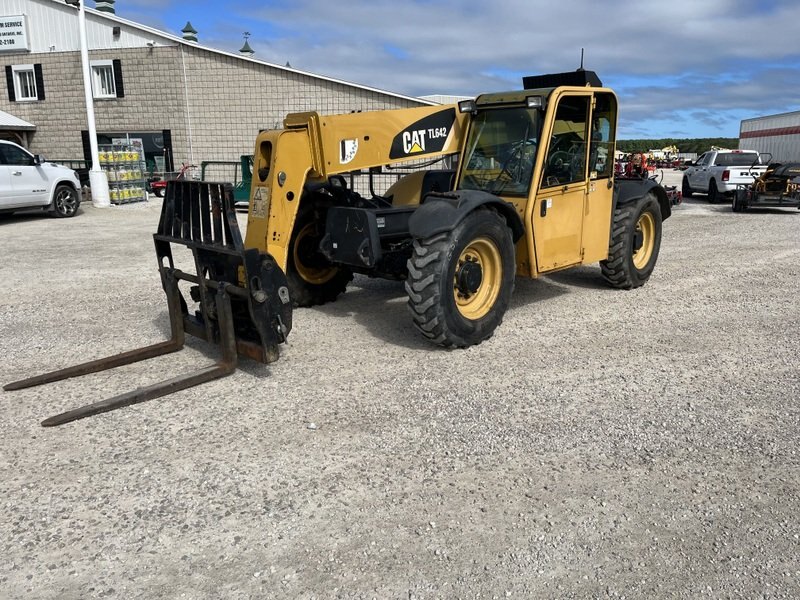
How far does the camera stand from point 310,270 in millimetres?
7090

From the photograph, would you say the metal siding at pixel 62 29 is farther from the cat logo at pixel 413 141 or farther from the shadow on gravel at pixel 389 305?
the cat logo at pixel 413 141

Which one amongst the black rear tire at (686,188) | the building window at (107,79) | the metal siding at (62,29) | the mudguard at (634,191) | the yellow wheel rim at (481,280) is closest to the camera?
the yellow wheel rim at (481,280)

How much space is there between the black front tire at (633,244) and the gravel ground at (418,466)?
1070mm

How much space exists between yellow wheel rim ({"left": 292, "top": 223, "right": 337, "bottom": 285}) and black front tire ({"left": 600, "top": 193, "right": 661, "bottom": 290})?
10.8ft

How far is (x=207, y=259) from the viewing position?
17.4ft

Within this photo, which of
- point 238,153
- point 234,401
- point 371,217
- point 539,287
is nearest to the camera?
point 234,401

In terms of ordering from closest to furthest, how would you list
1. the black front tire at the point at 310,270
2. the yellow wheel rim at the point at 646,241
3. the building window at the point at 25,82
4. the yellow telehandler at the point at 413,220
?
the yellow telehandler at the point at 413,220 → the black front tire at the point at 310,270 → the yellow wheel rim at the point at 646,241 → the building window at the point at 25,82

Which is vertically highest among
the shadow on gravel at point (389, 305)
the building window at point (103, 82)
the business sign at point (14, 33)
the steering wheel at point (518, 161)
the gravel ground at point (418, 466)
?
Answer: the business sign at point (14, 33)

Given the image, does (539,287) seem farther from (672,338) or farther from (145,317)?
(145,317)

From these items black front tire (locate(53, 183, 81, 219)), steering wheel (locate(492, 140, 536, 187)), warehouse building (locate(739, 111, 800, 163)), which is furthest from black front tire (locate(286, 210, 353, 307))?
warehouse building (locate(739, 111, 800, 163))

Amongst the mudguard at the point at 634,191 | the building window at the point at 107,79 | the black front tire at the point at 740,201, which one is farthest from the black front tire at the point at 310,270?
the building window at the point at 107,79

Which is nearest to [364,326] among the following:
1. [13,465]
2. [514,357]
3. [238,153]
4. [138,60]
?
[514,357]

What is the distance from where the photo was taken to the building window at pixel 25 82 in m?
24.4

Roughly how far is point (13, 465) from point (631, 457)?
362 cm
